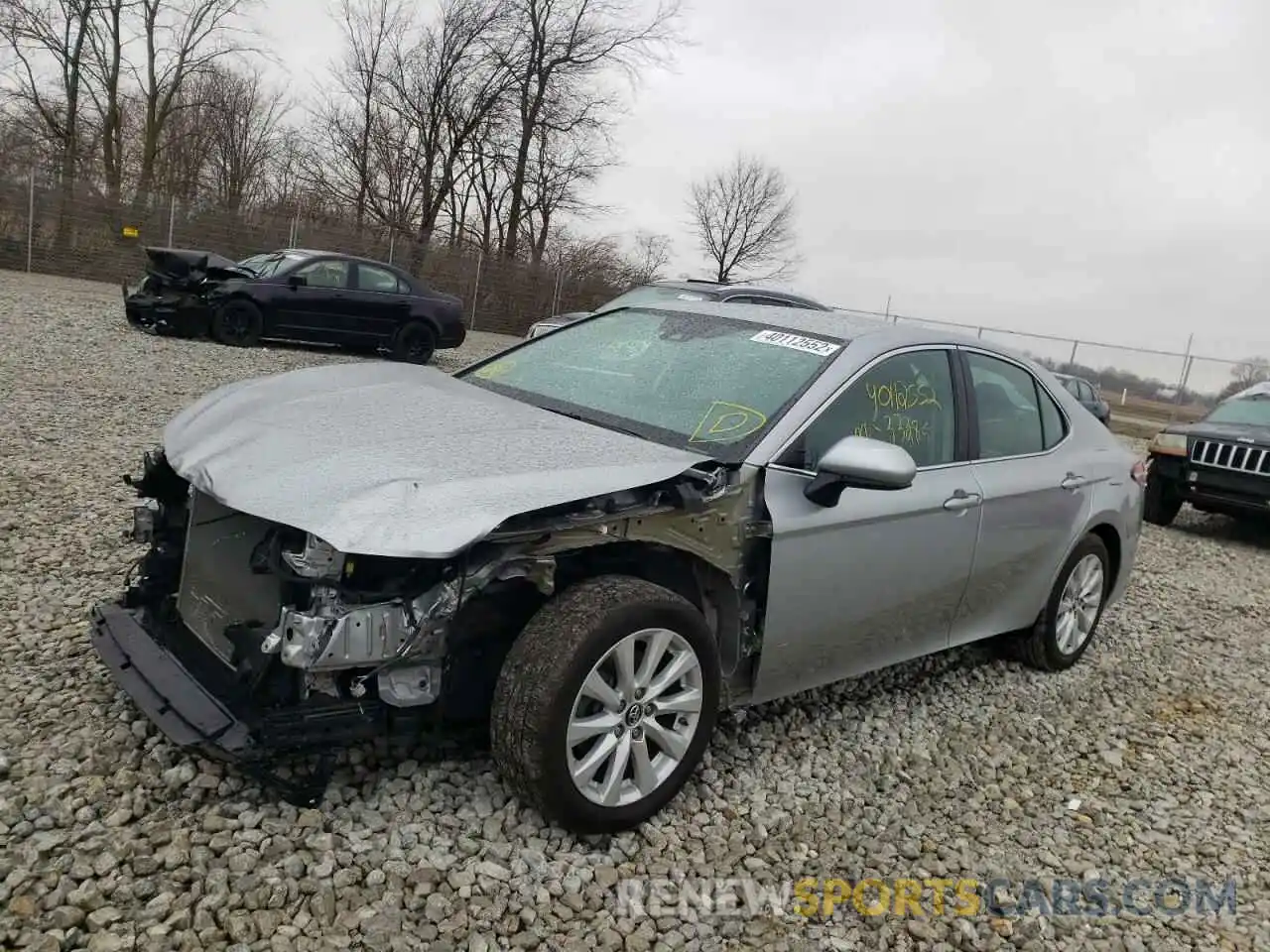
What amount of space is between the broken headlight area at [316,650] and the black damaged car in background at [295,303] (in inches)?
429

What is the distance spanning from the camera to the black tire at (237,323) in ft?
41.8

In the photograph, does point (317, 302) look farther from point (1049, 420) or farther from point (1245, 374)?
point (1245, 374)

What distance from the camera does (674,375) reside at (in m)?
3.57

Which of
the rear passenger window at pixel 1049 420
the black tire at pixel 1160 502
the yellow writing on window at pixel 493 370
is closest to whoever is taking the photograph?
the yellow writing on window at pixel 493 370

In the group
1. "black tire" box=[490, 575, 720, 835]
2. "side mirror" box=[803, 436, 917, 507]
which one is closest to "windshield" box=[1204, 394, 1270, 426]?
"side mirror" box=[803, 436, 917, 507]

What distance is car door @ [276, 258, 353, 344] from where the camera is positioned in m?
13.2

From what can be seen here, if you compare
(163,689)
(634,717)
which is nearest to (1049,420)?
(634,717)

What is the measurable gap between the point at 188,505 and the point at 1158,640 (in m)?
5.26

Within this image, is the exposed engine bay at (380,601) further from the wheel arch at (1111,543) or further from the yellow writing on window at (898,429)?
the wheel arch at (1111,543)

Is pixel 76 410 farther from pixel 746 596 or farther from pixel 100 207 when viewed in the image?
pixel 100 207

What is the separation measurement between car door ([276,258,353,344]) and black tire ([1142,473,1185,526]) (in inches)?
417

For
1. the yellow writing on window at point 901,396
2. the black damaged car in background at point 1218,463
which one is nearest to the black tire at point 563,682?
the yellow writing on window at point 901,396

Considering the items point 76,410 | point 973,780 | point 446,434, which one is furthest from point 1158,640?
point 76,410

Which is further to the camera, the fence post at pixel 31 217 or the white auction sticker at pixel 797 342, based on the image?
the fence post at pixel 31 217
